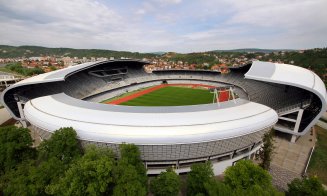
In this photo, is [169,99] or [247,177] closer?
[247,177]

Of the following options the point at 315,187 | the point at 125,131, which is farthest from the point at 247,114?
the point at 125,131

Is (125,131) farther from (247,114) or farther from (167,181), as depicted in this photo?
(247,114)

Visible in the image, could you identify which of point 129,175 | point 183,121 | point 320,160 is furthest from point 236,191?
point 320,160

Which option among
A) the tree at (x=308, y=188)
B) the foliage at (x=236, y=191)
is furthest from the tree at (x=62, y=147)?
the tree at (x=308, y=188)

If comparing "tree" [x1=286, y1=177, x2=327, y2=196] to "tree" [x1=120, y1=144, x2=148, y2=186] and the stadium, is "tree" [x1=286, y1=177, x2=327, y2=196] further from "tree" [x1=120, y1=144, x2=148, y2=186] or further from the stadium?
"tree" [x1=120, y1=144, x2=148, y2=186]

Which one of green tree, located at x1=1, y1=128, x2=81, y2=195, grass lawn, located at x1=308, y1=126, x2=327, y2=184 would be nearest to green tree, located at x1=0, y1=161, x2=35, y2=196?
green tree, located at x1=1, y1=128, x2=81, y2=195

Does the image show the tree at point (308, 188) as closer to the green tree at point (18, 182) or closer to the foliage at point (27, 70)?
the green tree at point (18, 182)

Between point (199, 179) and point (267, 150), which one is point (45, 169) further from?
point (267, 150)
